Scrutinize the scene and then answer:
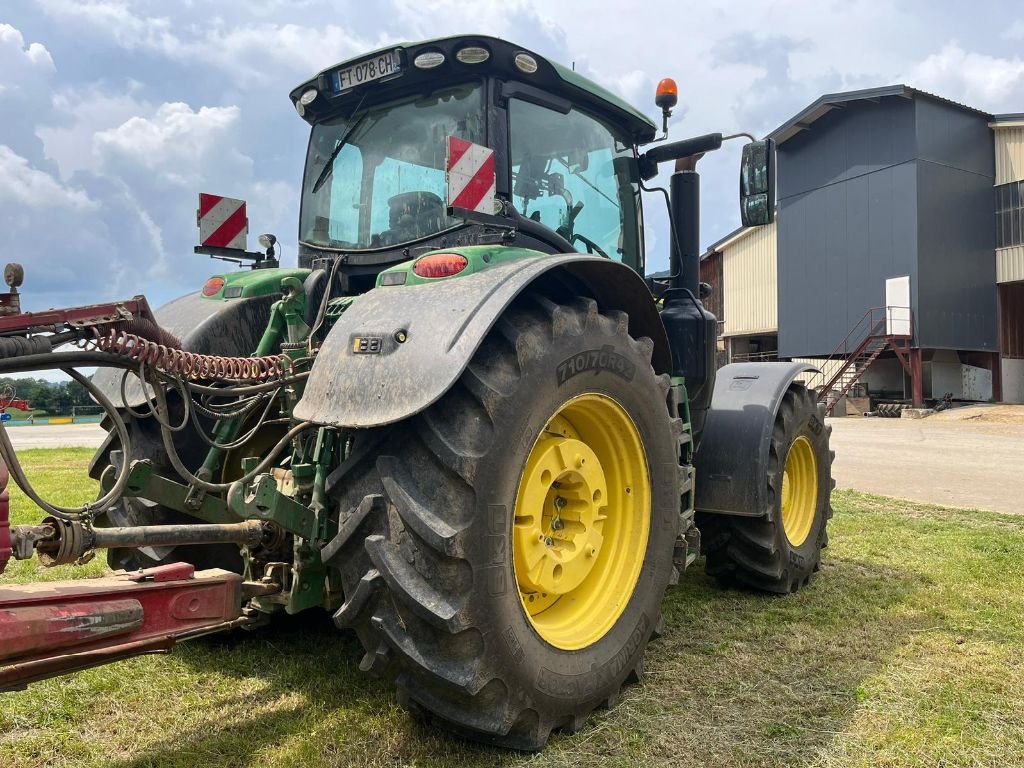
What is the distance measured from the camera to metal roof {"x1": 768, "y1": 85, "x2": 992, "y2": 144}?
70.7ft

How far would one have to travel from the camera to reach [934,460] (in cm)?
1128

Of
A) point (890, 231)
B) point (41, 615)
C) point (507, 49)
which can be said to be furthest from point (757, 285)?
point (41, 615)

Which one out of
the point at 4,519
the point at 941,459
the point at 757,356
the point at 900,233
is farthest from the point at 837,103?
the point at 4,519

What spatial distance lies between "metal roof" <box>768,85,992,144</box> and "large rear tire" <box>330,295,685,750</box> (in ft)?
72.6

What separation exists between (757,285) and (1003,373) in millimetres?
8045

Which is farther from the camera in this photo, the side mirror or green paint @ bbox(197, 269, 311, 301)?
the side mirror

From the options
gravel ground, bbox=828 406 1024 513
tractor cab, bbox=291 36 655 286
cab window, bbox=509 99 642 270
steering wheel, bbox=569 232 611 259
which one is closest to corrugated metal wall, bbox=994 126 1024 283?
gravel ground, bbox=828 406 1024 513

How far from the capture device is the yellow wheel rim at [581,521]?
8.82 ft

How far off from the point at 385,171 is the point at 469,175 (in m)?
0.97

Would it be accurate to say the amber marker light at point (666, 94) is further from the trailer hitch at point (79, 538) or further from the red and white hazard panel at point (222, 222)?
the trailer hitch at point (79, 538)

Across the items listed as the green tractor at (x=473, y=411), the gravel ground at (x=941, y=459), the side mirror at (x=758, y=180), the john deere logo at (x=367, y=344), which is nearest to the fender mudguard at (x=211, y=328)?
the green tractor at (x=473, y=411)

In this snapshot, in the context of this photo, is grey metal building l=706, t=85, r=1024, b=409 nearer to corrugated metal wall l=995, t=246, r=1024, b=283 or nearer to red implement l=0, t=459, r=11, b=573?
corrugated metal wall l=995, t=246, r=1024, b=283

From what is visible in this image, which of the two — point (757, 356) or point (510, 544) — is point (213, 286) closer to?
point (510, 544)

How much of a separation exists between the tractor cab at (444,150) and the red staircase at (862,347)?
757 inches
